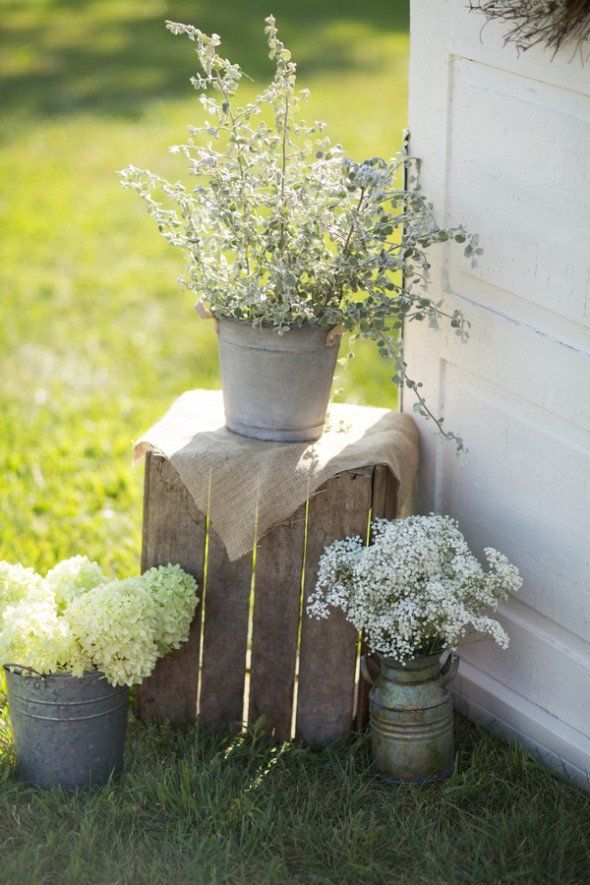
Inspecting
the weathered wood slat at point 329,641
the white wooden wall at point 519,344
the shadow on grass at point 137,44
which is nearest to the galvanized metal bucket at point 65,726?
the weathered wood slat at point 329,641

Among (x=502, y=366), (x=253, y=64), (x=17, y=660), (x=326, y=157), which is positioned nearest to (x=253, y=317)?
(x=326, y=157)

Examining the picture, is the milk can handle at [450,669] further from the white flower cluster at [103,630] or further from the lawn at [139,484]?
the white flower cluster at [103,630]

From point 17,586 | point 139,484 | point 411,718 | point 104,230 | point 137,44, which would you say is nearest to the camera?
point 411,718

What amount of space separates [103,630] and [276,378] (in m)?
0.69

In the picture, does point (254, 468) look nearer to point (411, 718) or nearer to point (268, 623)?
point (268, 623)

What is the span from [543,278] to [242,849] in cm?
140

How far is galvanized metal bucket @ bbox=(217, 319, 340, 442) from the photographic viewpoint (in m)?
2.61

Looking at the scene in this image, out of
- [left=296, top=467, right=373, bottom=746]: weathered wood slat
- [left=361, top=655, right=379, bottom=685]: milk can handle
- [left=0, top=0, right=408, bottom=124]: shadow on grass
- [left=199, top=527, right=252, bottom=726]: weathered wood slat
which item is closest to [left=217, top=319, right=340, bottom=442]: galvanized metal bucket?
[left=296, top=467, right=373, bottom=746]: weathered wood slat

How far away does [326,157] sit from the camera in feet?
8.65

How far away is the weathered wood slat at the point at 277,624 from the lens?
8.91 ft

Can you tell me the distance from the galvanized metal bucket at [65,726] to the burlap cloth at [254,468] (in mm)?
458

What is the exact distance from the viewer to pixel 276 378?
8.67ft

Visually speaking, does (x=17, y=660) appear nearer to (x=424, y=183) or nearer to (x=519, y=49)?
(x=424, y=183)

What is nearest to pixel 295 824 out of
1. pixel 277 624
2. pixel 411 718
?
pixel 411 718
